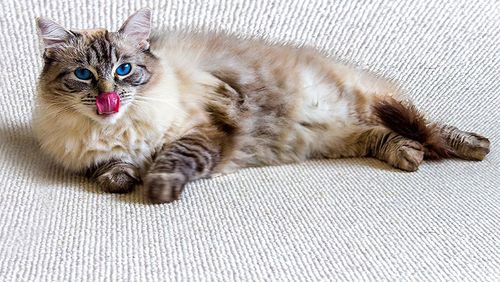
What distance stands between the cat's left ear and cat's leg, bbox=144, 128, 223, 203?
0.84ft

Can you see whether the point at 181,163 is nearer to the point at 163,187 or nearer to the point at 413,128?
the point at 163,187

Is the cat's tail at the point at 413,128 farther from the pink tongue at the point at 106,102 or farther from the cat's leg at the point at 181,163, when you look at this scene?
the pink tongue at the point at 106,102

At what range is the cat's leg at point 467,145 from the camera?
6.07 ft

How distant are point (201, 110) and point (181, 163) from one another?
21 centimetres

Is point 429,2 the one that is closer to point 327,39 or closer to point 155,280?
point 327,39

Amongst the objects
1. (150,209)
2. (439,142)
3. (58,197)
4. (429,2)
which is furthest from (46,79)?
(429,2)

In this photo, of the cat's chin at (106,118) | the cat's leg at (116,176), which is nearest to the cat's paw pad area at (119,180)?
the cat's leg at (116,176)

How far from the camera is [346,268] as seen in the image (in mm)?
1229

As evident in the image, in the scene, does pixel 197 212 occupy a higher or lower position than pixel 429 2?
lower

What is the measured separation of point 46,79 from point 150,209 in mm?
430

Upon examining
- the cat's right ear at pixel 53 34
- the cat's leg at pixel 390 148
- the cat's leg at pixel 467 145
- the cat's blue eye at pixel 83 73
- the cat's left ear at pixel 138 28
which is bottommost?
the cat's leg at pixel 390 148

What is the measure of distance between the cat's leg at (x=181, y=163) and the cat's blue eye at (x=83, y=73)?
0.26 metres

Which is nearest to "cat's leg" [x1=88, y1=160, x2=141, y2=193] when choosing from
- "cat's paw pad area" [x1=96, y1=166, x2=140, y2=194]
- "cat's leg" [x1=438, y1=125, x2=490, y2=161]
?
"cat's paw pad area" [x1=96, y1=166, x2=140, y2=194]

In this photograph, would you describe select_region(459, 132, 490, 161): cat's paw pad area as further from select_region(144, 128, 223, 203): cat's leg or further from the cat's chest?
the cat's chest
